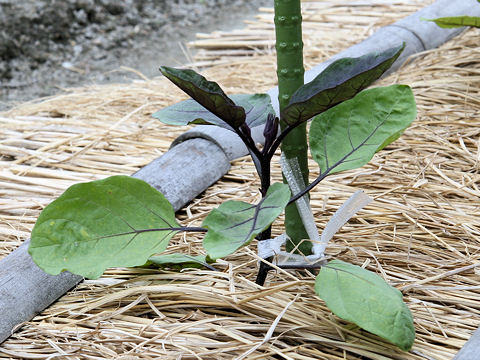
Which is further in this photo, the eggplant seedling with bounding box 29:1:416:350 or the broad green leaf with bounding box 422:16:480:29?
the broad green leaf with bounding box 422:16:480:29

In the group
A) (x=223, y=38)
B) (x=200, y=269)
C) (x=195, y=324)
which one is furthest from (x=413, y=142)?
(x=223, y=38)

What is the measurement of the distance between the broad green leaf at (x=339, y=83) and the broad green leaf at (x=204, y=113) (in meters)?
Answer: 0.09

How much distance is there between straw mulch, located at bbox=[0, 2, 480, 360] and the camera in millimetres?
833

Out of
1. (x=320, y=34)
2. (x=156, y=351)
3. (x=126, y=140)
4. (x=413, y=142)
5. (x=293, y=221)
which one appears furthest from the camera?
(x=320, y=34)

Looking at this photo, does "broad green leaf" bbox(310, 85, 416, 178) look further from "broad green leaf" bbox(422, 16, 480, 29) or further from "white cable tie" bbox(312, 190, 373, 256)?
"broad green leaf" bbox(422, 16, 480, 29)

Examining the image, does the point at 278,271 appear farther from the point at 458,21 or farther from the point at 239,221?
the point at 458,21

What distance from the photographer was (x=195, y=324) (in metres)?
0.85

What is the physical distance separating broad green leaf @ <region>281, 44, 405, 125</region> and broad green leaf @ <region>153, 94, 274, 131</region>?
9 centimetres

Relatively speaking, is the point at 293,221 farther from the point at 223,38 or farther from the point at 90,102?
the point at 223,38

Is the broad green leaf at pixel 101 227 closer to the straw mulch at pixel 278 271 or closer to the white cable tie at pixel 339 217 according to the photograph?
the straw mulch at pixel 278 271

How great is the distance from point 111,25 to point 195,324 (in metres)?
3.14

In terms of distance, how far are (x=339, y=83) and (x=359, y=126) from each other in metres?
0.15

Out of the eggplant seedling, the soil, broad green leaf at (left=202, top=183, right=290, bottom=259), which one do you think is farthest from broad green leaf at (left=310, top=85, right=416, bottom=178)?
the soil

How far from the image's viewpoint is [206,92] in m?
0.81
